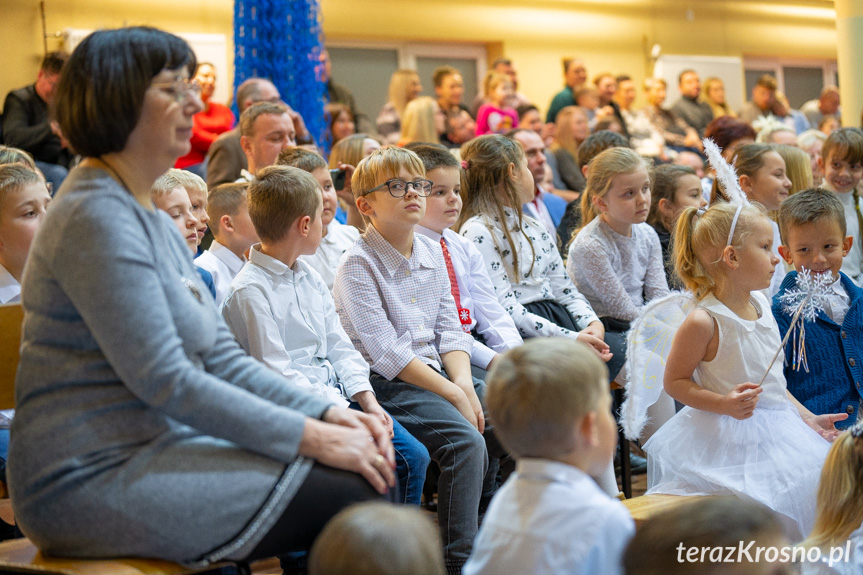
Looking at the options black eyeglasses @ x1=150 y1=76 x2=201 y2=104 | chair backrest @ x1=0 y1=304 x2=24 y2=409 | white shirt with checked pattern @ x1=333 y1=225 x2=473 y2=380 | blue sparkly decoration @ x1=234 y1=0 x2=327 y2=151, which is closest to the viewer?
black eyeglasses @ x1=150 y1=76 x2=201 y2=104

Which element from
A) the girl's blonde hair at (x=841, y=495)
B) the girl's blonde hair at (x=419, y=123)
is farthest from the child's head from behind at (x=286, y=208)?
the girl's blonde hair at (x=419, y=123)

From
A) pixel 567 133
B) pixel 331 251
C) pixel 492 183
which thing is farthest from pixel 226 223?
pixel 567 133

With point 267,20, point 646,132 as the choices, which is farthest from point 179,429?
point 646,132

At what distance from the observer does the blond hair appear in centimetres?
283

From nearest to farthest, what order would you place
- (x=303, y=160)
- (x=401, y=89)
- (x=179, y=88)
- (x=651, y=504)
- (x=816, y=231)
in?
(x=179, y=88), (x=651, y=504), (x=816, y=231), (x=303, y=160), (x=401, y=89)

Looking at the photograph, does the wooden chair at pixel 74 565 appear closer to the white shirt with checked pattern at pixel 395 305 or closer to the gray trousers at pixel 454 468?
the gray trousers at pixel 454 468

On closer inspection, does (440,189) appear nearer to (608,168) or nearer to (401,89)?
(608,168)

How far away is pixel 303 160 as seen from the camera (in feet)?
10.9

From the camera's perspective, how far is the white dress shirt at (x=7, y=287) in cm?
249

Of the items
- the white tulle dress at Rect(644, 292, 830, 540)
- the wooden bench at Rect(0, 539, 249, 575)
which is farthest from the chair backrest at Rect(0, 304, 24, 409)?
the white tulle dress at Rect(644, 292, 830, 540)

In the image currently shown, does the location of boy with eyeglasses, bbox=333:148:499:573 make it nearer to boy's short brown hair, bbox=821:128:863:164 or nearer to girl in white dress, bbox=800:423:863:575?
girl in white dress, bbox=800:423:863:575

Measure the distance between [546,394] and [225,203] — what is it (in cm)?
Result: 203

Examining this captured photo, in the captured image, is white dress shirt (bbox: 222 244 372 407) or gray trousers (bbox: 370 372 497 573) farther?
gray trousers (bbox: 370 372 497 573)

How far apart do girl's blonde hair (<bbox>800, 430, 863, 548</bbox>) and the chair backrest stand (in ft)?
5.87
